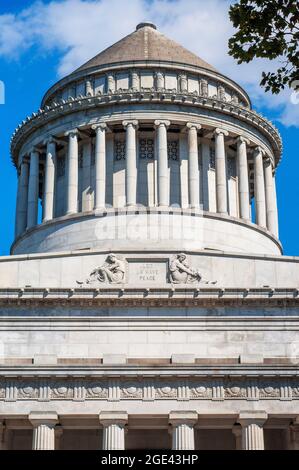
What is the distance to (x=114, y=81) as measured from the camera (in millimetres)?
58062

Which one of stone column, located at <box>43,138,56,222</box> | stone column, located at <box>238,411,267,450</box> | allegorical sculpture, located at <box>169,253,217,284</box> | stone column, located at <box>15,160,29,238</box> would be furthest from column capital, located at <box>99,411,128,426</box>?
stone column, located at <box>15,160,29,238</box>

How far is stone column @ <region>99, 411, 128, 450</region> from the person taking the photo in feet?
117

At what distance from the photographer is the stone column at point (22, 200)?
57.1 metres

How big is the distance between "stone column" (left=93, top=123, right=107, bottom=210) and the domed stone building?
8 centimetres

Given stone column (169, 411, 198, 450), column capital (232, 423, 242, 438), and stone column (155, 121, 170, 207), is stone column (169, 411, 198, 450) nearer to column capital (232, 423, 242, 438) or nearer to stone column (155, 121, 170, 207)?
column capital (232, 423, 242, 438)

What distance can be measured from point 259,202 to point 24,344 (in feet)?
68.2

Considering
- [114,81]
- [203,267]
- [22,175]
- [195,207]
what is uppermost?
[114,81]

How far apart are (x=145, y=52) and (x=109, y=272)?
20.5m

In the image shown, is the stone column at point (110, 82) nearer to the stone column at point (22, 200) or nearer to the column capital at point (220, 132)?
the column capital at point (220, 132)

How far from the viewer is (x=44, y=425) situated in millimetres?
35969

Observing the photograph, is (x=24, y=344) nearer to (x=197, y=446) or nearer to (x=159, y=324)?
(x=159, y=324)

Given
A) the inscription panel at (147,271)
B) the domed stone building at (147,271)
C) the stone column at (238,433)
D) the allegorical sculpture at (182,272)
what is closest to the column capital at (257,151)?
the domed stone building at (147,271)

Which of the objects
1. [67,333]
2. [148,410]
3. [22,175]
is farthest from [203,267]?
[22,175]

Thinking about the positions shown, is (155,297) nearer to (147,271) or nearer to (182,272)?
(182,272)
